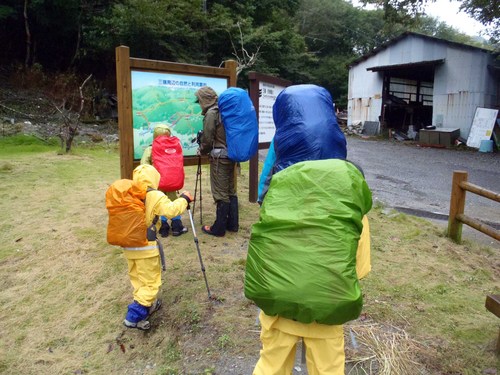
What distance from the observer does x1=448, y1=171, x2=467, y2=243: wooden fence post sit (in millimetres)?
5435

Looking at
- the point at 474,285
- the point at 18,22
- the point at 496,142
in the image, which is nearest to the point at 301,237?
the point at 474,285

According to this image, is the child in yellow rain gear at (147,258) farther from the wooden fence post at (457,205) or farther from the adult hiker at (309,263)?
the wooden fence post at (457,205)

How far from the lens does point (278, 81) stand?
6523 millimetres

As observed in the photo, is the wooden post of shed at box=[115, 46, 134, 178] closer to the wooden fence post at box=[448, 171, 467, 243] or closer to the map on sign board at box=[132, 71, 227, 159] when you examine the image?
the map on sign board at box=[132, 71, 227, 159]

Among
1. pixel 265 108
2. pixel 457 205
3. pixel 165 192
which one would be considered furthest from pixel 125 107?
pixel 457 205

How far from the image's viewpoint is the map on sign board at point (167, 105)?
492 cm

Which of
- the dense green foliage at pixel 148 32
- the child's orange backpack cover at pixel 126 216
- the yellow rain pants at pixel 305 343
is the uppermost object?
the dense green foliage at pixel 148 32

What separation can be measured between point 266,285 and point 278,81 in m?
5.09

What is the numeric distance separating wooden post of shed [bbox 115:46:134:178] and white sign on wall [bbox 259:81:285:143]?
2.02m

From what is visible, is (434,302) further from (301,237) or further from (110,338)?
(110,338)

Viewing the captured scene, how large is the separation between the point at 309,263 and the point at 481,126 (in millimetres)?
18570

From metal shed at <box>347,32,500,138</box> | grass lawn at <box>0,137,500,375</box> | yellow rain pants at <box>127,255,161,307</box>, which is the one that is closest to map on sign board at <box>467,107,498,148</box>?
metal shed at <box>347,32,500,138</box>

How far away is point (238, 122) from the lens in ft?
15.1

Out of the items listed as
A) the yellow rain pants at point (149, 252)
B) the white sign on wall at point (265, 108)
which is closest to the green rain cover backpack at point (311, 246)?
the yellow rain pants at point (149, 252)
